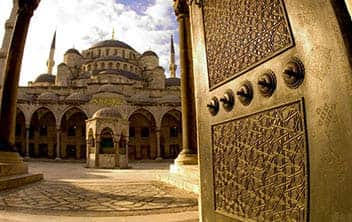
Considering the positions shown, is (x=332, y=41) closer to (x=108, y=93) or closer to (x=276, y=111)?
(x=276, y=111)

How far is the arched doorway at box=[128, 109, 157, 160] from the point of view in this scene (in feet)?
111

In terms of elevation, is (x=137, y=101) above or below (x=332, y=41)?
above

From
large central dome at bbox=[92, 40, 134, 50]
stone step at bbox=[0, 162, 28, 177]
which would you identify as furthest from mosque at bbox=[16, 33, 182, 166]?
stone step at bbox=[0, 162, 28, 177]

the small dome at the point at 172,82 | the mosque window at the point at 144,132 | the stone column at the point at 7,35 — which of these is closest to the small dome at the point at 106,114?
the stone column at the point at 7,35

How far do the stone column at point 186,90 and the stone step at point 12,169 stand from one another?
155 inches

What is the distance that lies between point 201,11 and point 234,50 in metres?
0.60

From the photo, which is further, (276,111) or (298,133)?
(276,111)

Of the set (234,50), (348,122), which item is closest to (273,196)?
(348,122)

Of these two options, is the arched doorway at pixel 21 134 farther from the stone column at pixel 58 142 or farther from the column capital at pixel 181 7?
the column capital at pixel 181 7

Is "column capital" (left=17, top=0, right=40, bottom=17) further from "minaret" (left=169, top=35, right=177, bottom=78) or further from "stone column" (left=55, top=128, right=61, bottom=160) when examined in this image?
"minaret" (left=169, top=35, right=177, bottom=78)

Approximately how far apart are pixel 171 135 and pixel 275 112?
3432 cm

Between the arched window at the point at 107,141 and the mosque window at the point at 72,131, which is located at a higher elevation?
the mosque window at the point at 72,131

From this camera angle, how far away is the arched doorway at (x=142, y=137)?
111ft

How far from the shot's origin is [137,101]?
1266 inches
